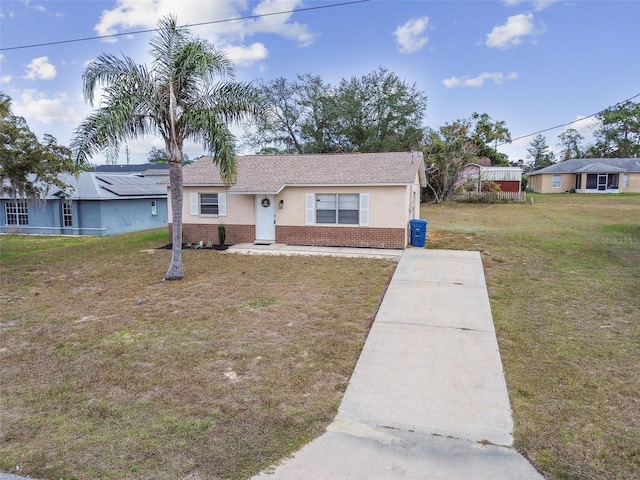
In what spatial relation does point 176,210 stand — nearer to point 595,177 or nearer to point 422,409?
point 422,409

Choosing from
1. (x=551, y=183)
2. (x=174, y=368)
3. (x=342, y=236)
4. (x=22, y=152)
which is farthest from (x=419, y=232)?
(x=551, y=183)

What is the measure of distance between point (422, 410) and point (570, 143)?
79.4 metres

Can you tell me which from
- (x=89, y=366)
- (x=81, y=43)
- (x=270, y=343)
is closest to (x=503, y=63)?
(x=81, y=43)

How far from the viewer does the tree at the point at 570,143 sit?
6893cm

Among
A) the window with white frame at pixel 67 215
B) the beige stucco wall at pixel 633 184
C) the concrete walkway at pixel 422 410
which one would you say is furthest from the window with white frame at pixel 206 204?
the beige stucco wall at pixel 633 184

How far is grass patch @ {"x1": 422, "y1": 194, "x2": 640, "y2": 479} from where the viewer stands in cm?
370

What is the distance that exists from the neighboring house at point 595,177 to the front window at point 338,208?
3766 cm

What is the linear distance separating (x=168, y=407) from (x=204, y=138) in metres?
7.03

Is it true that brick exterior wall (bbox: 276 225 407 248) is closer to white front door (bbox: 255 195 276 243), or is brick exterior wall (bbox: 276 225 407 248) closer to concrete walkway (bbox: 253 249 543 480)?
white front door (bbox: 255 195 276 243)

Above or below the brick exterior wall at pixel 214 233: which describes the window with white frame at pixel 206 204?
above

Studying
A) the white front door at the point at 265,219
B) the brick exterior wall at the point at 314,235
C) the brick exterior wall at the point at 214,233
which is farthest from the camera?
the brick exterior wall at the point at 214,233

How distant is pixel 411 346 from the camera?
19.8 ft

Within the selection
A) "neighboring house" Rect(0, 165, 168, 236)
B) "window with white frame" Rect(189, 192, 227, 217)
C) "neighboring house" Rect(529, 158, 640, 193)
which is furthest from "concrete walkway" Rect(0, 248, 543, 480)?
"neighboring house" Rect(529, 158, 640, 193)

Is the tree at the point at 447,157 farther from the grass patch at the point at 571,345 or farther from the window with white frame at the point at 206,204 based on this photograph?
the window with white frame at the point at 206,204
